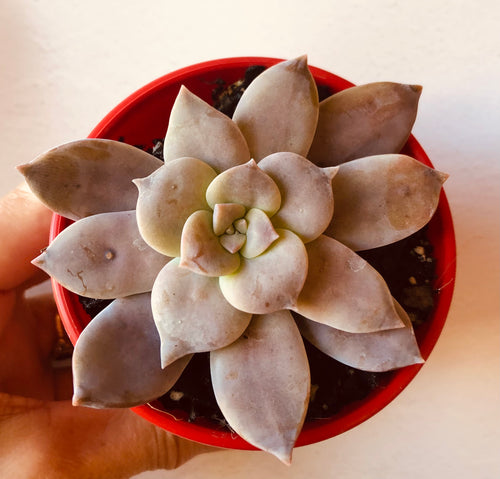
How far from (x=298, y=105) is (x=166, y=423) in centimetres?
35

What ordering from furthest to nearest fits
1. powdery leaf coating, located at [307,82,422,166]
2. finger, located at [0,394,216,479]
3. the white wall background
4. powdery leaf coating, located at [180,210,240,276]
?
the white wall background → finger, located at [0,394,216,479] → powdery leaf coating, located at [307,82,422,166] → powdery leaf coating, located at [180,210,240,276]

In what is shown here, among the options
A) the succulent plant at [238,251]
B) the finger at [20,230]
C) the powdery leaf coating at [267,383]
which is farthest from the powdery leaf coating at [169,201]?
the finger at [20,230]

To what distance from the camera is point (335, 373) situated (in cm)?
59

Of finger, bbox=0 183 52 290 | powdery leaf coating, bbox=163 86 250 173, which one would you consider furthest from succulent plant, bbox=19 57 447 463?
finger, bbox=0 183 52 290

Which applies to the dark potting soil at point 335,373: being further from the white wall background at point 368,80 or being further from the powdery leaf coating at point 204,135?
the white wall background at point 368,80

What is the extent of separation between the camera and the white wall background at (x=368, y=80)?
820mm

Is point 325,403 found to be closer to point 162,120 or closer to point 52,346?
point 162,120

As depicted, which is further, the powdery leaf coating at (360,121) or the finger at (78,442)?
the finger at (78,442)

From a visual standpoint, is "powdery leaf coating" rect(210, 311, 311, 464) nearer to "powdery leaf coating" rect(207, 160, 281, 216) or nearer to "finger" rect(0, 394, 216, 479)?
"powdery leaf coating" rect(207, 160, 281, 216)

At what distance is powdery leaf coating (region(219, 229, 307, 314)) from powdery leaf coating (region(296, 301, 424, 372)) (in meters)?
0.10

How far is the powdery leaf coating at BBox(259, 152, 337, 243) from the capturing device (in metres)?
0.44

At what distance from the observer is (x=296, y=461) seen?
0.85m

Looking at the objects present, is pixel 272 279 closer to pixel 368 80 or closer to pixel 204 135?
pixel 204 135

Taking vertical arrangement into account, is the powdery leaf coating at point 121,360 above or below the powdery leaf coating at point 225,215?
below
